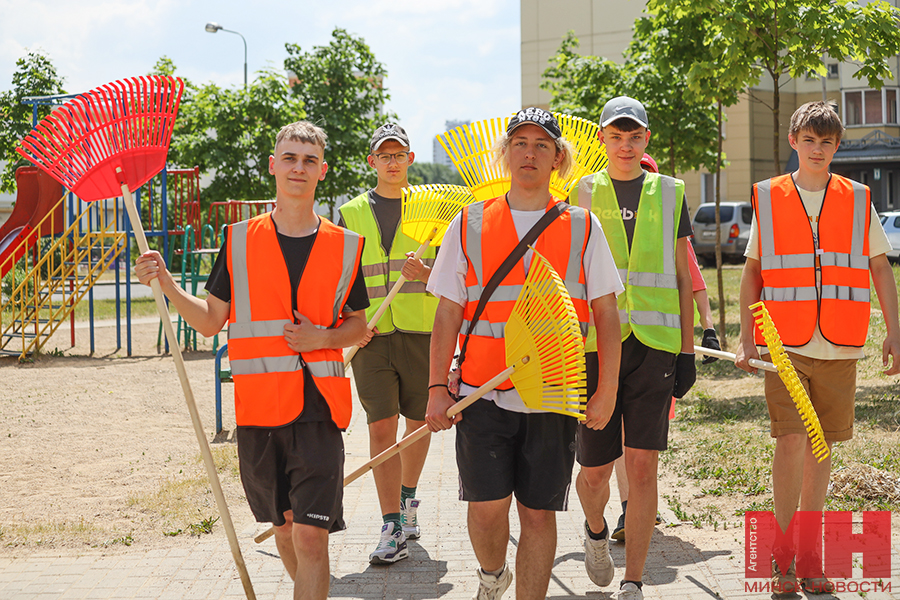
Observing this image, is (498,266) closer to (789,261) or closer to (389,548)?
(789,261)

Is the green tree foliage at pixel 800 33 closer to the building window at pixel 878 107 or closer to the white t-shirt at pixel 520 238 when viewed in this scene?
the white t-shirt at pixel 520 238

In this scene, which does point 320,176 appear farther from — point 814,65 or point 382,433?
point 814,65

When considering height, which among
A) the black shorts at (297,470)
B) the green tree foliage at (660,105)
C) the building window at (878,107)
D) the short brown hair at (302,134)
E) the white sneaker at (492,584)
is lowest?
the white sneaker at (492,584)

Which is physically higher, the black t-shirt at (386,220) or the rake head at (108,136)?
the rake head at (108,136)

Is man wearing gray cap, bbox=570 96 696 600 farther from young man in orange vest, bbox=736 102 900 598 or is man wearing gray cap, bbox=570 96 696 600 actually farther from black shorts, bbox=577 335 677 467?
young man in orange vest, bbox=736 102 900 598

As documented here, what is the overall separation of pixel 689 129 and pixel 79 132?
47.9 ft

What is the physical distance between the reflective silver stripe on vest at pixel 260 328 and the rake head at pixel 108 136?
2.50 feet

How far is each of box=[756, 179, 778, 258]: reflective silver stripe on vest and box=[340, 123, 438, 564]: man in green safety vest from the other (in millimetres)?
1774

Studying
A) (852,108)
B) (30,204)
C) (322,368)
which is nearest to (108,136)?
(322,368)

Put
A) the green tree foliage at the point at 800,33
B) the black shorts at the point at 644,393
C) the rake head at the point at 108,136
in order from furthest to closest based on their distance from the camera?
the green tree foliage at the point at 800,33, the black shorts at the point at 644,393, the rake head at the point at 108,136

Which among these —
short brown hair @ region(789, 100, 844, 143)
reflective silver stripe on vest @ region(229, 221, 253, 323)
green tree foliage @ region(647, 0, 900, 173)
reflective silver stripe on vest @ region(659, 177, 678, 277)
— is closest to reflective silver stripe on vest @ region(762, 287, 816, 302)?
reflective silver stripe on vest @ region(659, 177, 678, 277)

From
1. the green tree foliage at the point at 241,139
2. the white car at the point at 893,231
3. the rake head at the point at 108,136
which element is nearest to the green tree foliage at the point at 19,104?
the green tree foliage at the point at 241,139

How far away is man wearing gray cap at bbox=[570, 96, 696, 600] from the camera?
13.1 ft

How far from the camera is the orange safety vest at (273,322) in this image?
3.32 meters
